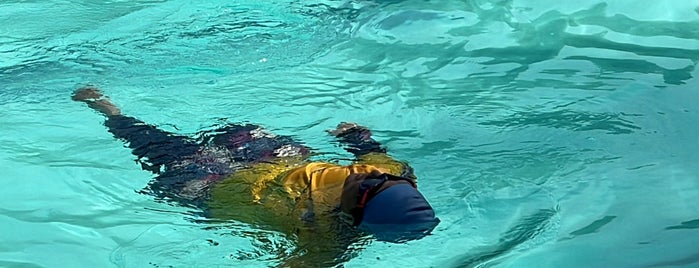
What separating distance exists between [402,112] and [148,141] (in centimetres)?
167

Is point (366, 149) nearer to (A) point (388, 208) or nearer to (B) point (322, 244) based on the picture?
(B) point (322, 244)

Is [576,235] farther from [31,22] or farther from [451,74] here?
[31,22]

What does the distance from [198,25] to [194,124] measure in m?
2.21

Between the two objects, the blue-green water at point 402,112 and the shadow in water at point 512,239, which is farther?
the blue-green water at point 402,112

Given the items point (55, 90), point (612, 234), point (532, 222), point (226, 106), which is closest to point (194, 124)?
point (226, 106)

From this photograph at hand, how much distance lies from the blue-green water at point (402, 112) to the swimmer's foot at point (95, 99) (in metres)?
0.09

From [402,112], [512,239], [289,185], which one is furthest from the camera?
[402,112]

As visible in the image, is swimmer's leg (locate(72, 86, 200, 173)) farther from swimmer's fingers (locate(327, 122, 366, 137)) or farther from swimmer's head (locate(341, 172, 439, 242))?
swimmer's head (locate(341, 172, 439, 242))

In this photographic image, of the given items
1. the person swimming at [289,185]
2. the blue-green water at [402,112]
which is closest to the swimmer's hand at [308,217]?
the person swimming at [289,185]

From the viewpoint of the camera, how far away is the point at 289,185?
385cm

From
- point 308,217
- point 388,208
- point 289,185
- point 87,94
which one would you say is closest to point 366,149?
point 289,185

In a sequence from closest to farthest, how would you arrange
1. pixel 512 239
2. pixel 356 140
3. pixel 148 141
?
pixel 512 239 < pixel 356 140 < pixel 148 141

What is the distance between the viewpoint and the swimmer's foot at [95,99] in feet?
18.8

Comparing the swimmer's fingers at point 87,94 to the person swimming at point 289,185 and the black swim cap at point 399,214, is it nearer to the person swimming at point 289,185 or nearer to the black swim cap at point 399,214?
the person swimming at point 289,185
